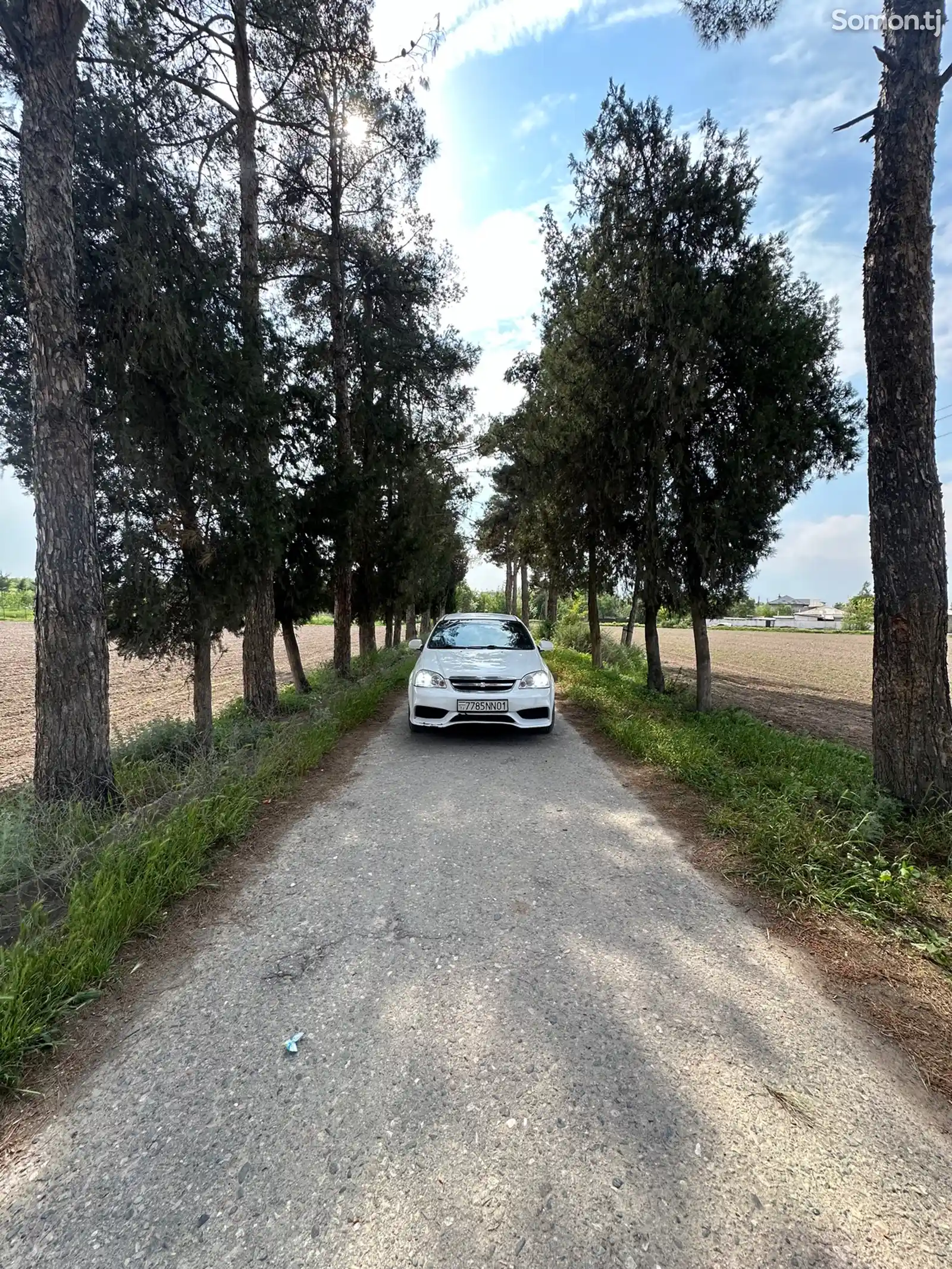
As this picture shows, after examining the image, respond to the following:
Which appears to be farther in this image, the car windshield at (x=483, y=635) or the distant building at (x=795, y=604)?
the distant building at (x=795, y=604)

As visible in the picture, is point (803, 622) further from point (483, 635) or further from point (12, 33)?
point (12, 33)

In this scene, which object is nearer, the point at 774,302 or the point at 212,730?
the point at 212,730

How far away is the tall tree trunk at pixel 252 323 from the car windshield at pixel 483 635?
7.81 ft

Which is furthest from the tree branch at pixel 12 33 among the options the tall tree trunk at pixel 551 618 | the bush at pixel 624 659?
the tall tree trunk at pixel 551 618

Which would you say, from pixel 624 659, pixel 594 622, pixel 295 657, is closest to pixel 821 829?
pixel 295 657

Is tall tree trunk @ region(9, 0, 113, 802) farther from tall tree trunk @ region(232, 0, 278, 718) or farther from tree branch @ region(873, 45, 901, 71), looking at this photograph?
tree branch @ region(873, 45, 901, 71)

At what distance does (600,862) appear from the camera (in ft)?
11.4

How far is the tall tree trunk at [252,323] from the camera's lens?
5930mm

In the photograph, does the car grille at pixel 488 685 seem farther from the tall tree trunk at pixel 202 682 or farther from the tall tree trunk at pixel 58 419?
the tall tree trunk at pixel 58 419

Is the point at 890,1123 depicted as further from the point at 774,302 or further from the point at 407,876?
Result: the point at 774,302

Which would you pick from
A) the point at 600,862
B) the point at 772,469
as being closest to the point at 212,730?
the point at 600,862

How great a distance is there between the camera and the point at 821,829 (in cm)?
355

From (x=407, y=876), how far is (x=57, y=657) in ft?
9.88

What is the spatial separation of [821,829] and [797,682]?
1986cm
